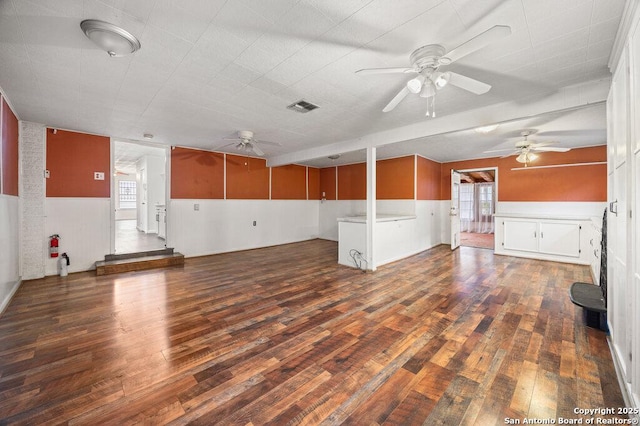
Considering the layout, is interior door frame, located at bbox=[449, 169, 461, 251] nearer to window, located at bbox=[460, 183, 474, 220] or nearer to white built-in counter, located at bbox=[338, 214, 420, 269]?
white built-in counter, located at bbox=[338, 214, 420, 269]

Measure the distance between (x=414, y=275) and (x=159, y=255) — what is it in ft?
17.0

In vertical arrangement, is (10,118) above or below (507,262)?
above

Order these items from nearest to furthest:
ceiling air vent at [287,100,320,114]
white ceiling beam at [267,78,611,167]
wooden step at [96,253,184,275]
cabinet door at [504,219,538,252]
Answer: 1. white ceiling beam at [267,78,611,167]
2. ceiling air vent at [287,100,320,114]
3. wooden step at [96,253,184,275]
4. cabinet door at [504,219,538,252]

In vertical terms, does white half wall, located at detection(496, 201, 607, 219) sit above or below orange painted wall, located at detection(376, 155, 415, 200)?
below

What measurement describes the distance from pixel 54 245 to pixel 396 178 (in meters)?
7.32

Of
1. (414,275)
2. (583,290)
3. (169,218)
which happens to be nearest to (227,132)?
(169,218)

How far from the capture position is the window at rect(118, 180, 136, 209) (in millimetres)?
11945

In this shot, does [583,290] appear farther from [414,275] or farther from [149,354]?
[149,354]

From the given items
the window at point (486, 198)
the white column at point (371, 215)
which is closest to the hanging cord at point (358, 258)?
the white column at point (371, 215)

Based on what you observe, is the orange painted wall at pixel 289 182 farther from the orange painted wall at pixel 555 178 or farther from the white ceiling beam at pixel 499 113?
the orange painted wall at pixel 555 178

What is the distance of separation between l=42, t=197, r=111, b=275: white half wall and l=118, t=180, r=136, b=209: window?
337 inches

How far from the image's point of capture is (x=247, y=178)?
7145 millimetres

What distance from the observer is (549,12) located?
173 centimetres

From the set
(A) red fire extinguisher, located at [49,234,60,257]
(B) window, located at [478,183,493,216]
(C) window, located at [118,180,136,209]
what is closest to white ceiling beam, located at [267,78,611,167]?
(A) red fire extinguisher, located at [49,234,60,257]
